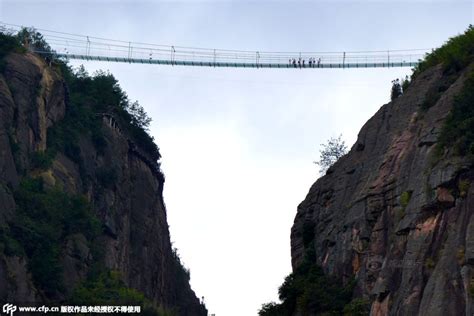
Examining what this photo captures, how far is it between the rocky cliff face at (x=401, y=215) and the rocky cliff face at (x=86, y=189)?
25239mm

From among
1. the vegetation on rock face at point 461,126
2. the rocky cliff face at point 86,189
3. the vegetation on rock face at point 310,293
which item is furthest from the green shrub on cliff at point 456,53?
the rocky cliff face at point 86,189

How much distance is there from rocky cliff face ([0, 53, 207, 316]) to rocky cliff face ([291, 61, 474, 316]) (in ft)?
82.8

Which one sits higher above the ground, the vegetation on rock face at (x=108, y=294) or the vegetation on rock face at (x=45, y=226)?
the vegetation on rock face at (x=45, y=226)

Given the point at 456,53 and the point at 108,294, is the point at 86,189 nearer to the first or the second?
the point at 108,294

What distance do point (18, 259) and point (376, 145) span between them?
32.6 metres

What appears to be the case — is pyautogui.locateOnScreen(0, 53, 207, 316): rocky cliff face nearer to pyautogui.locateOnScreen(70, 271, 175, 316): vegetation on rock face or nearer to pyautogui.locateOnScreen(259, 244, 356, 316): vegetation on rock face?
pyautogui.locateOnScreen(70, 271, 175, 316): vegetation on rock face

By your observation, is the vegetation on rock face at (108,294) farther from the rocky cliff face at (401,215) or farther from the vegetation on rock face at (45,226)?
the rocky cliff face at (401,215)

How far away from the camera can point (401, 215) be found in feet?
181

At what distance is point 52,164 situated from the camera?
98938 millimetres

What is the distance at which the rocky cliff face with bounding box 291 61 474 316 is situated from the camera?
154ft

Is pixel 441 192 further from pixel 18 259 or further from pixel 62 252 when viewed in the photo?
pixel 62 252

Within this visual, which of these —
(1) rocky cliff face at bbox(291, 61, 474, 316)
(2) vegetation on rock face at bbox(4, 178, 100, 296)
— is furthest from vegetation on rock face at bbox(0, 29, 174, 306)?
(1) rocky cliff face at bbox(291, 61, 474, 316)

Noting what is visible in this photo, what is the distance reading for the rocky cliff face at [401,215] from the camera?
154ft

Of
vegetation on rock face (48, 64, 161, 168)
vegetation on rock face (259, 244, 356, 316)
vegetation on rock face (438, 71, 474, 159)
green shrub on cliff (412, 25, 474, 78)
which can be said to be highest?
vegetation on rock face (48, 64, 161, 168)
